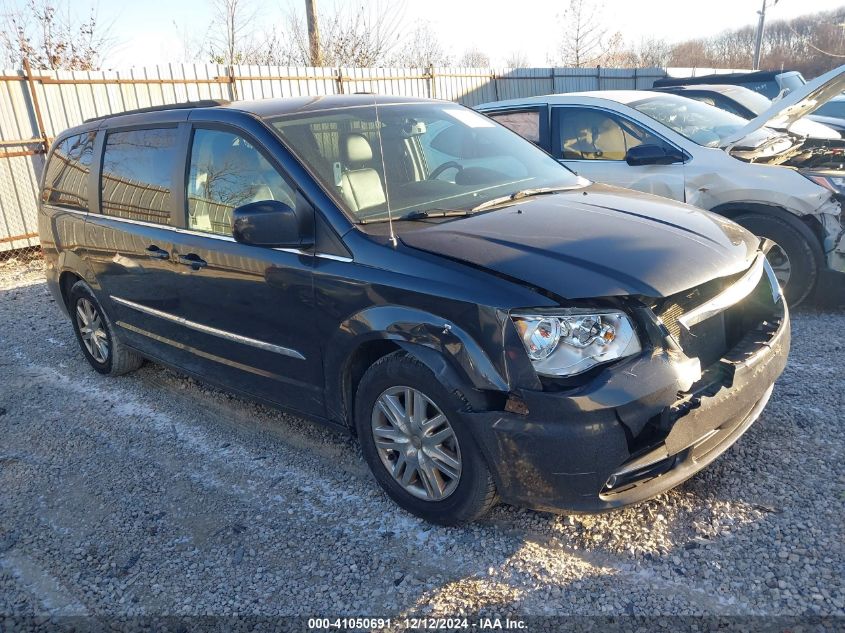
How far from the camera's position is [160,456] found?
4.02 metres

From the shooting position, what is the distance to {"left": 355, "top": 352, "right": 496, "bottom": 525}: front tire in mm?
2791

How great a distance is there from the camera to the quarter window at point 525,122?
6.50 metres

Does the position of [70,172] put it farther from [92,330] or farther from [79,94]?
[79,94]

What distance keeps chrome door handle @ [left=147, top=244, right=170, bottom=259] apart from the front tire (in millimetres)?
1678

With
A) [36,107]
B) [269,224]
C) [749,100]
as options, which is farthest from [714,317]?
[36,107]

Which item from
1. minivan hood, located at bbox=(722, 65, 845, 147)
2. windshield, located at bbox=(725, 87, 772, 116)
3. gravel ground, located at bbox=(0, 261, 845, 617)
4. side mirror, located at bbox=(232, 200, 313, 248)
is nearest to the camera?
gravel ground, located at bbox=(0, 261, 845, 617)

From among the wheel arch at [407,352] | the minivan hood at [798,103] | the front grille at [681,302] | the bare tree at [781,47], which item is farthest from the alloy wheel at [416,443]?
the bare tree at [781,47]

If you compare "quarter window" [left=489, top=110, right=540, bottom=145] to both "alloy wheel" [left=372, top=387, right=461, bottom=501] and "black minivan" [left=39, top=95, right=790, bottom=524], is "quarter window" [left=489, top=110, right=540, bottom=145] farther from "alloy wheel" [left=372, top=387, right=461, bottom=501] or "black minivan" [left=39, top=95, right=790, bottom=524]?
"alloy wheel" [left=372, top=387, right=461, bottom=501]

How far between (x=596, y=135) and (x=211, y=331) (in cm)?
391

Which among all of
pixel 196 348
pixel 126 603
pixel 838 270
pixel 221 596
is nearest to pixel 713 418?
pixel 221 596

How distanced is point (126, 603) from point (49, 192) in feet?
12.7

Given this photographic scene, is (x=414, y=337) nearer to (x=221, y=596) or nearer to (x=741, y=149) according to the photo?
(x=221, y=596)

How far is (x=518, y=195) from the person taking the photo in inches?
144

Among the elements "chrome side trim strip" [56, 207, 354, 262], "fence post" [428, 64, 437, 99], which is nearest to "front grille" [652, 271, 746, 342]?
"chrome side trim strip" [56, 207, 354, 262]
